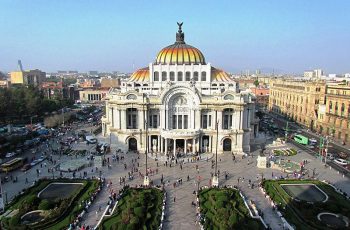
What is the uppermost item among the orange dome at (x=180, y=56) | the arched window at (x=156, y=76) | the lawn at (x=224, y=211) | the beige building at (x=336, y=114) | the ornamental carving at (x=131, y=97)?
the orange dome at (x=180, y=56)

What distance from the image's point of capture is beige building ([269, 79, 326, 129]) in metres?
88.4

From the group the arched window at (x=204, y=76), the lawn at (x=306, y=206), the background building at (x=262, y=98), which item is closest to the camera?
the lawn at (x=306, y=206)

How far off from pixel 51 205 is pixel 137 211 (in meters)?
10.3

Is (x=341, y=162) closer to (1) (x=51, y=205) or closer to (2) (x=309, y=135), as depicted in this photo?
(2) (x=309, y=135)

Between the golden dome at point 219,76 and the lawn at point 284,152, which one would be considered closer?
the lawn at point 284,152

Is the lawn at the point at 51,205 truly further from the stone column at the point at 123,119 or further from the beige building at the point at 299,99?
the beige building at the point at 299,99

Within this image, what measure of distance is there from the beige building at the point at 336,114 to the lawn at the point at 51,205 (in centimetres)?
5728

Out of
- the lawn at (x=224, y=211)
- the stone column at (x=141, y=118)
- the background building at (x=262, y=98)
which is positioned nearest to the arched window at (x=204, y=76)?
the stone column at (x=141, y=118)

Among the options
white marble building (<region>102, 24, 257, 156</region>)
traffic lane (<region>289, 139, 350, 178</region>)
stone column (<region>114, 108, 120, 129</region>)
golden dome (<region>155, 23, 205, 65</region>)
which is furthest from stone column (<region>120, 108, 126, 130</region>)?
traffic lane (<region>289, 139, 350, 178</region>)

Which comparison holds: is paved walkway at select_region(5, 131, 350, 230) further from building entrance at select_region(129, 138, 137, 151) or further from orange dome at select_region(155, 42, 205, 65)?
orange dome at select_region(155, 42, 205, 65)

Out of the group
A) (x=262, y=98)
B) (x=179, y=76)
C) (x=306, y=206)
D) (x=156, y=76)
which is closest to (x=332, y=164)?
(x=306, y=206)

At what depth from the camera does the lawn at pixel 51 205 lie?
33469 millimetres

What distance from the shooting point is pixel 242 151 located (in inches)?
2491

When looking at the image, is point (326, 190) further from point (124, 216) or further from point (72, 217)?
point (72, 217)
